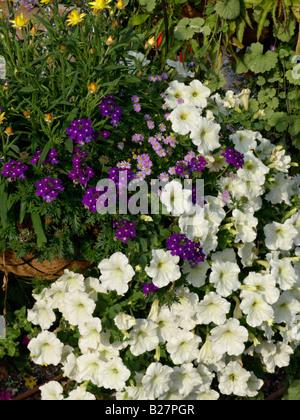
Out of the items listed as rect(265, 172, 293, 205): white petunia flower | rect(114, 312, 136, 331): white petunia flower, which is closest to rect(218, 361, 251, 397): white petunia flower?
rect(114, 312, 136, 331): white petunia flower

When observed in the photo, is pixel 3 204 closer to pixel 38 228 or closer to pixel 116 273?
pixel 38 228

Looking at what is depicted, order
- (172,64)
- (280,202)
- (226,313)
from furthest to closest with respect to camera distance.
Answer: (172,64) < (280,202) < (226,313)

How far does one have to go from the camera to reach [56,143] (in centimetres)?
182

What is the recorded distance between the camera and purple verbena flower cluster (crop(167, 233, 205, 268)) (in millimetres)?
1779

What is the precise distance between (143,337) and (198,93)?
3.27 ft

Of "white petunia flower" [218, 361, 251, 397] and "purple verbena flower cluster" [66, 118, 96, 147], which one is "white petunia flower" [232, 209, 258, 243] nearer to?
"white petunia flower" [218, 361, 251, 397]

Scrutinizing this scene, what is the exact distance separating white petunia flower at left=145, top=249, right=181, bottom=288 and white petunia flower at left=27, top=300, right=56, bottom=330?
483 millimetres

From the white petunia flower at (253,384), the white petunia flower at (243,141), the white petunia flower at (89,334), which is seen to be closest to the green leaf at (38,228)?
the white petunia flower at (89,334)

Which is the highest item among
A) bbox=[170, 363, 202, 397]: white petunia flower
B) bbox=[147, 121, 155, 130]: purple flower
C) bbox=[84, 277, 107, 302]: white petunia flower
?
bbox=[147, 121, 155, 130]: purple flower

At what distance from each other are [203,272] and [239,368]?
0.41m

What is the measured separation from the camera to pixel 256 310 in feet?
6.27

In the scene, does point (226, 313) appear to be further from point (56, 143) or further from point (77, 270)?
point (56, 143)

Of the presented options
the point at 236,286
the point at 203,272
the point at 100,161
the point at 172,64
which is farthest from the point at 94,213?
the point at 172,64
